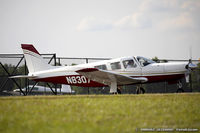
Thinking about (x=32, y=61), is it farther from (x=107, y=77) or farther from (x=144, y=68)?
(x=144, y=68)

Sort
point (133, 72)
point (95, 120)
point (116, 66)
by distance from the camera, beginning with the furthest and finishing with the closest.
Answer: point (116, 66), point (133, 72), point (95, 120)

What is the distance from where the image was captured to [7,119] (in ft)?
20.5

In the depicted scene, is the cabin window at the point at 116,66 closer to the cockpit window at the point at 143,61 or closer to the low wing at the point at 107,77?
the low wing at the point at 107,77

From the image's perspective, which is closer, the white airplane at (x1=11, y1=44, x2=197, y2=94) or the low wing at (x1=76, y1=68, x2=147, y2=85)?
the low wing at (x1=76, y1=68, x2=147, y2=85)

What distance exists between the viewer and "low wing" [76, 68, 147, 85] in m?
18.1

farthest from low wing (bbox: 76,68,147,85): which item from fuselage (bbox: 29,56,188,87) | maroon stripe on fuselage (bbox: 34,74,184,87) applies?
maroon stripe on fuselage (bbox: 34,74,184,87)

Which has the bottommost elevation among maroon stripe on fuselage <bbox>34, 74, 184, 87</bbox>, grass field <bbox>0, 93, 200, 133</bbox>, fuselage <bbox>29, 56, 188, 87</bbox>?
grass field <bbox>0, 93, 200, 133</bbox>

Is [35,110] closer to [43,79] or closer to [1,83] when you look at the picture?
[43,79]

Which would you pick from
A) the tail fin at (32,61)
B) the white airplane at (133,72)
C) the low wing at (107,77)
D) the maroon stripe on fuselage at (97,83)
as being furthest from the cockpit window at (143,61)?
the tail fin at (32,61)

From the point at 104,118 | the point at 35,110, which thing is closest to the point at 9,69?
the point at 35,110

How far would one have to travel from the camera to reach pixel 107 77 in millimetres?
18812

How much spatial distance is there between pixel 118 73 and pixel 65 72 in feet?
11.7

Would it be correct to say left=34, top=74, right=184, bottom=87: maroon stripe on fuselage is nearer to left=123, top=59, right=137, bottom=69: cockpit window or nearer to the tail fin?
the tail fin

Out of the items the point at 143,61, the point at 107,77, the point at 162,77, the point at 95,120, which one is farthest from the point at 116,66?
the point at 95,120
